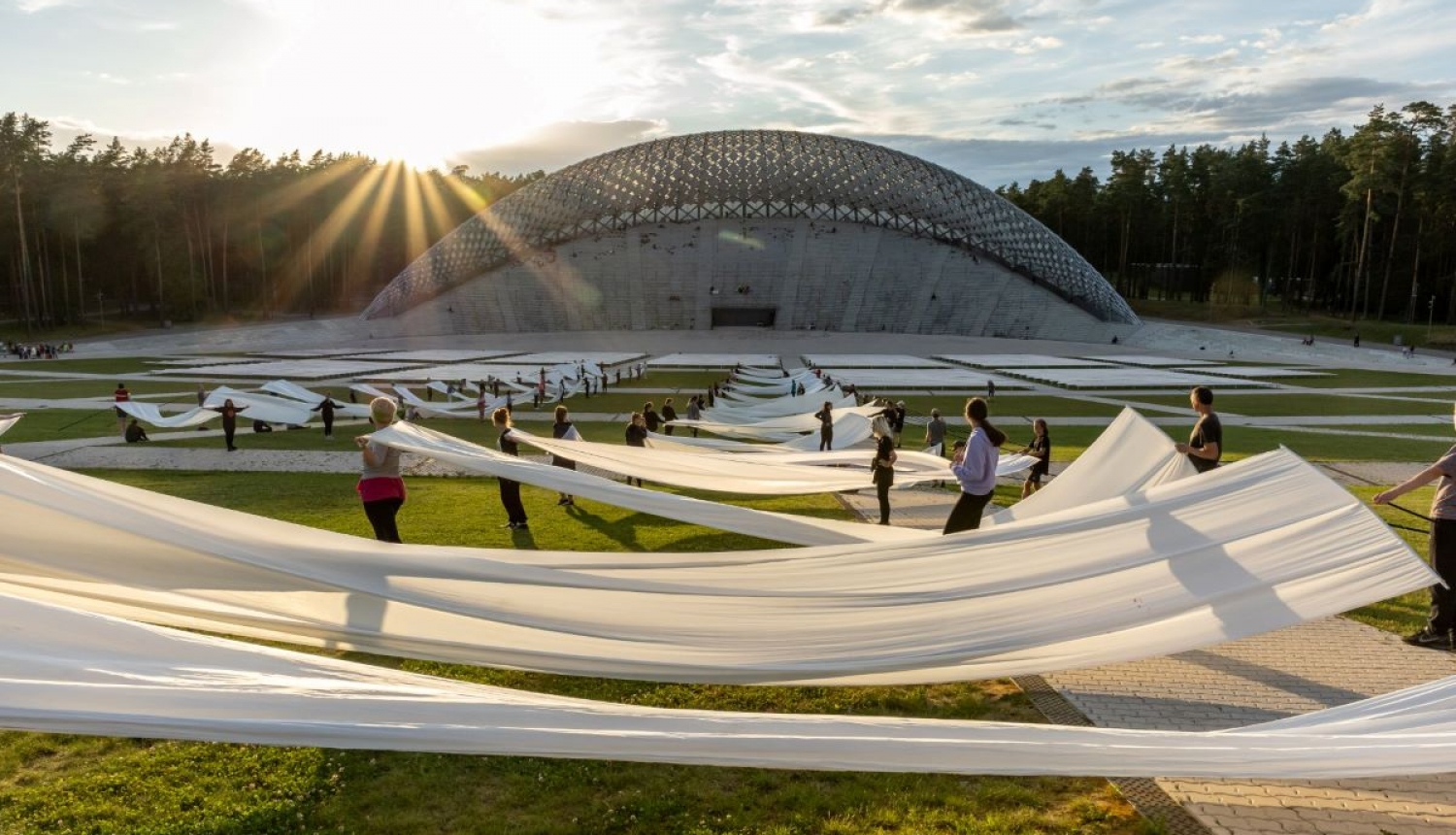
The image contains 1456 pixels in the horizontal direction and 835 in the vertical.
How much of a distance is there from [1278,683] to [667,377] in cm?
3209

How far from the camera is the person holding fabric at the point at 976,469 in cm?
745

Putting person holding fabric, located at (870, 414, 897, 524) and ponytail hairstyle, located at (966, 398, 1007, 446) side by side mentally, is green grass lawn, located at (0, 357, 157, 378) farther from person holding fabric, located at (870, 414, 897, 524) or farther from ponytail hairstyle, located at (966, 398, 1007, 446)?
ponytail hairstyle, located at (966, 398, 1007, 446)

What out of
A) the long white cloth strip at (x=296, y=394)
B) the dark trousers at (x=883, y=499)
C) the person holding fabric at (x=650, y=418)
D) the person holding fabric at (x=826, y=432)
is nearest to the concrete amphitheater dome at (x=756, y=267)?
the long white cloth strip at (x=296, y=394)

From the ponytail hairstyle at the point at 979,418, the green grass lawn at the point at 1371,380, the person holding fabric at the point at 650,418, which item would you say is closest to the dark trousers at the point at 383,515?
the ponytail hairstyle at the point at 979,418

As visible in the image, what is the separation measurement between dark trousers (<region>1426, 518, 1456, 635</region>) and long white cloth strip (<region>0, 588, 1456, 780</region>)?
3576mm

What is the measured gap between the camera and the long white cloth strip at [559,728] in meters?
3.30

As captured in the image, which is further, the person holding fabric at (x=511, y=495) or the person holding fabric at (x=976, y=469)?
the person holding fabric at (x=511, y=495)

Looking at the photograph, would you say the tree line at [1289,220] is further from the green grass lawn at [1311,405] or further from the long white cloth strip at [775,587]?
the long white cloth strip at [775,587]

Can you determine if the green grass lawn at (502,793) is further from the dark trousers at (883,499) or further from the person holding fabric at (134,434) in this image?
the person holding fabric at (134,434)

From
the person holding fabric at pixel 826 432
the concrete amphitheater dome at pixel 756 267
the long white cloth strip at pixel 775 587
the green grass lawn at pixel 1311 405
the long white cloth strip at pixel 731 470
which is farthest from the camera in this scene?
the concrete amphitheater dome at pixel 756 267

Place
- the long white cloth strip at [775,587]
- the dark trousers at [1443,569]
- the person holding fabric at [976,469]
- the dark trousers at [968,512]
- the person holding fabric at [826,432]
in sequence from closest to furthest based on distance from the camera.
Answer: the long white cloth strip at [775,587] < the dark trousers at [1443,569] < the person holding fabric at [976,469] < the dark trousers at [968,512] < the person holding fabric at [826,432]

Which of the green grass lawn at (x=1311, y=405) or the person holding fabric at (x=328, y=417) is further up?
the person holding fabric at (x=328, y=417)

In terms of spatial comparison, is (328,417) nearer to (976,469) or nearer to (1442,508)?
(976,469)

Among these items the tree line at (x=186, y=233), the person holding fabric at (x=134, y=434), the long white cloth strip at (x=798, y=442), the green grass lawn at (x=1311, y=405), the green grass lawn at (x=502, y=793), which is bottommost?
the green grass lawn at (x=1311, y=405)
